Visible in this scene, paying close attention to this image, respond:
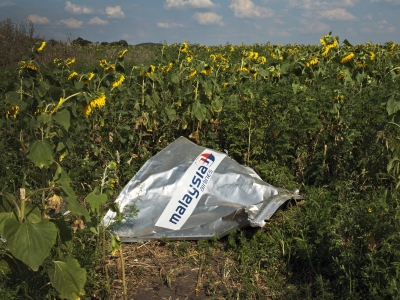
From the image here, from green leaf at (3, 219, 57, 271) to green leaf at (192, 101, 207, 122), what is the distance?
7.92ft

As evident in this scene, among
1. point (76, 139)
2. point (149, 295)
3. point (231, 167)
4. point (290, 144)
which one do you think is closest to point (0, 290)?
point (149, 295)

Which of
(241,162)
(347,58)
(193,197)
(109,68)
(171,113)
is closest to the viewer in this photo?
(193,197)

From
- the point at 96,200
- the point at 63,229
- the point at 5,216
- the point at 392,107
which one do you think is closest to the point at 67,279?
the point at 63,229

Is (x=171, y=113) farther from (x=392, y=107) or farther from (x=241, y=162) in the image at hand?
(x=392, y=107)

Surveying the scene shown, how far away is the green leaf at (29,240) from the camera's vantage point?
1.75 meters

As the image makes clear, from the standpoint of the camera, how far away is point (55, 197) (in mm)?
2383

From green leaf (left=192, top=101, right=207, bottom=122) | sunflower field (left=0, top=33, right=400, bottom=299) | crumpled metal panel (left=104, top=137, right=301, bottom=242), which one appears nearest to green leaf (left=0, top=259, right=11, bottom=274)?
sunflower field (left=0, top=33, right=400, bottom=299)

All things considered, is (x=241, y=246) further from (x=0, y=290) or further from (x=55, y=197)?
(x=0, y=290)

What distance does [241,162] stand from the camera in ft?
13.3

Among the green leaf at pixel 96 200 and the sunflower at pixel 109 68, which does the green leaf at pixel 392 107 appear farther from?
the sunflower at pixel 109 68

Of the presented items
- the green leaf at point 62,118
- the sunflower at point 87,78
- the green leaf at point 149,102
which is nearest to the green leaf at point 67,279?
the green leaf at point 62,118

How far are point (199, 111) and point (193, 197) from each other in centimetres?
99

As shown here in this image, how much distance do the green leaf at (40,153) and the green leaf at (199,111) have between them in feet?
6.68

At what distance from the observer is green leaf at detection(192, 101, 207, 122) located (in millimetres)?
4121
